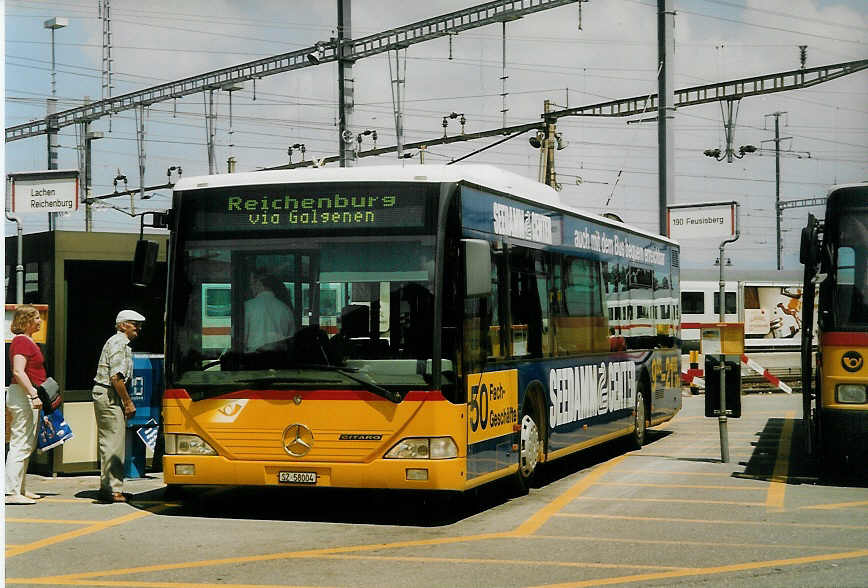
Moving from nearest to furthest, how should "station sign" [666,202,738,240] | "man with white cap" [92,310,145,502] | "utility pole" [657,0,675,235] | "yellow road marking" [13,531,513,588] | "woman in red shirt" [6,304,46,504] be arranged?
"yellow road marking" [13,531,513,588] < "woman in red shirt" [6,304,46,504] < "man with white cap" [92,310,145,502] < "station sign" [666,202,738,240] < "utility pole" [657,0,675,235]

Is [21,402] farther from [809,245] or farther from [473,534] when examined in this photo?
[809,245]

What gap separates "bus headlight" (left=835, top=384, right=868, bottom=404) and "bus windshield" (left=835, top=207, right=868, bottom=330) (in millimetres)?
574

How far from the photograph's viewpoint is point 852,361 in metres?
13.4

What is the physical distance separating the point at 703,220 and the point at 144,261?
12.8m

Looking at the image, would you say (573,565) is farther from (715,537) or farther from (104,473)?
(104,473)

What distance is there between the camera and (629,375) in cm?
1786

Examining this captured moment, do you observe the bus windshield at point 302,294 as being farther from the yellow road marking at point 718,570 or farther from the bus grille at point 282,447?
the yellow road marking at point 718,570

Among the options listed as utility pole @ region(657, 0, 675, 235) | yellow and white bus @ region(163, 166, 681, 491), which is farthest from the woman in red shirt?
utility pole @ region(657, 0, 675, 235)

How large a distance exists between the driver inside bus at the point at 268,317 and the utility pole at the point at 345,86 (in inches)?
475

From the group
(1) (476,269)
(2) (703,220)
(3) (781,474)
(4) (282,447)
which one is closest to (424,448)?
(4) (282,447)

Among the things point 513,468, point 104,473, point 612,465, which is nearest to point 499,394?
point 513,468

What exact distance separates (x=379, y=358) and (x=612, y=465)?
6178 mm

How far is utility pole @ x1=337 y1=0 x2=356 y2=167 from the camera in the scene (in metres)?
23.5

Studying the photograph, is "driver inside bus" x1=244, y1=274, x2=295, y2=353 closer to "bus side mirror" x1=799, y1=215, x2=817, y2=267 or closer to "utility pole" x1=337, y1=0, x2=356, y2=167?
"bus side mirror" x1=799, y1=215, x2=817, y2=267
